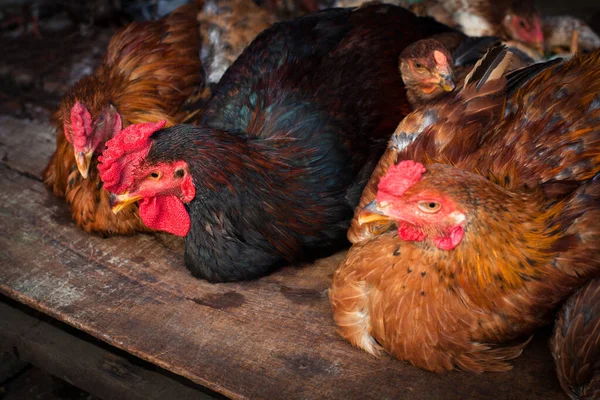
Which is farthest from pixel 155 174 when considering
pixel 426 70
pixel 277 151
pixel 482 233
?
pixel 426 70

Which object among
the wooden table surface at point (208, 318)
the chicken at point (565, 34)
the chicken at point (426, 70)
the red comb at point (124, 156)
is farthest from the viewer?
the chicken at point (565, 34)

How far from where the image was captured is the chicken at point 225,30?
3068 mm

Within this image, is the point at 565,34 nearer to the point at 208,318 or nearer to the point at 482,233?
the point at 482,233

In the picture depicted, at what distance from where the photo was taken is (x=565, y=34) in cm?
402

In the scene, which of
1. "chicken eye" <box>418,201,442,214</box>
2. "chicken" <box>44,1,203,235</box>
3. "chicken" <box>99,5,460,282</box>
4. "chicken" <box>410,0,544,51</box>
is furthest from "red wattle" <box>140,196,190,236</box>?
"chicken" <box>410,0,544,51</box>

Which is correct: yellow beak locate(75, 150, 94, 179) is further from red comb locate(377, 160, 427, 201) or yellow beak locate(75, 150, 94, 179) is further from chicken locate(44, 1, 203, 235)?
red comb locate(377, 160, 427, 201)

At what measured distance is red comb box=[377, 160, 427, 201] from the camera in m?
1.64

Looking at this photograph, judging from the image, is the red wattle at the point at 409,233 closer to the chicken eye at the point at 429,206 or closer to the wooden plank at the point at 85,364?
the chicken eye at the point at 429,206

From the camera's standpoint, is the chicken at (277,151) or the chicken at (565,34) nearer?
the chicken at (277,151)

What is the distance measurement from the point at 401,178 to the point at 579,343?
62cm

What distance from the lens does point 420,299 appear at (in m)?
1.80

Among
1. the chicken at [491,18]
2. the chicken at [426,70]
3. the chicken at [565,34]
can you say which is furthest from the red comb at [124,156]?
the chicken at [565,34]

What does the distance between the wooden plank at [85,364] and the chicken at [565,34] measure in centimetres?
303

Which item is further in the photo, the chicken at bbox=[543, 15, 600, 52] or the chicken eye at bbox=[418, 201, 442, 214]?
the chicken at bbox=[543, 15, 600, 52]
